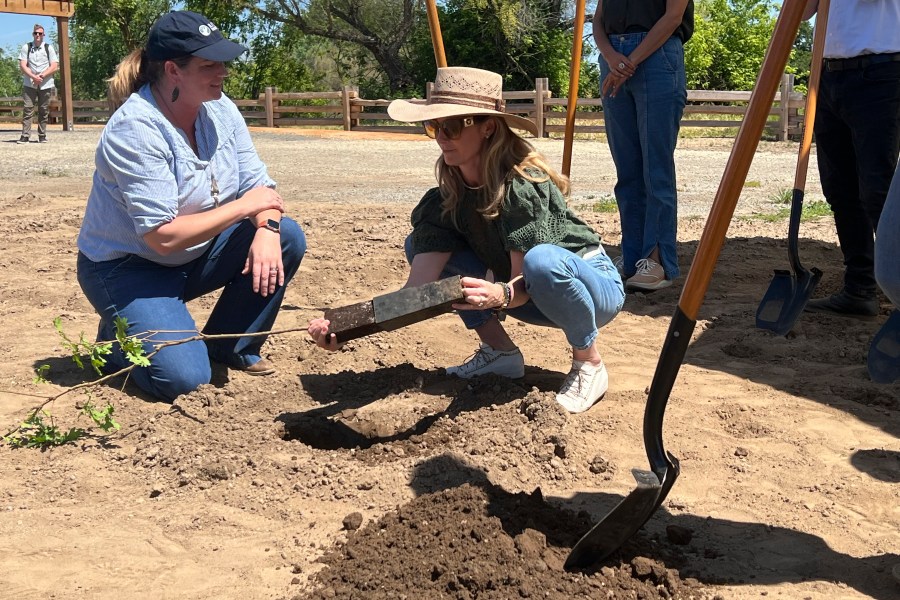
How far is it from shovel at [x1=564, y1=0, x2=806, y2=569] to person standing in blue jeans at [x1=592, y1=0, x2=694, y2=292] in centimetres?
290

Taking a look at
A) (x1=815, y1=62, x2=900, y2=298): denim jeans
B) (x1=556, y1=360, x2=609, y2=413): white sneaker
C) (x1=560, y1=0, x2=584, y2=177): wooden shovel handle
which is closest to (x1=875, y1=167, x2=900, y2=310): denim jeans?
(x1=556, y1=360, x2=609, y2=413): white sneaker

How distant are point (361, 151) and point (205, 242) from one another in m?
14.5

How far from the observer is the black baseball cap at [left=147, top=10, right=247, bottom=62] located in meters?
3.65

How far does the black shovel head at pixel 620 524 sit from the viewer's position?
2.39 meters

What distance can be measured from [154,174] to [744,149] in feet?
7.52

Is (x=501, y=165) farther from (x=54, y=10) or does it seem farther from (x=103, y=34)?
(x=103, y=34)

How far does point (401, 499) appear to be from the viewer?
296 cm

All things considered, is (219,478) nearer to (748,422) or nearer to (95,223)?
(95,223)

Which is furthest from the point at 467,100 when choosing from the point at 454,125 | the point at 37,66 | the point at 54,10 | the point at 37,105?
the point at 54,10

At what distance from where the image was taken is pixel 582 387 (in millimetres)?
3664

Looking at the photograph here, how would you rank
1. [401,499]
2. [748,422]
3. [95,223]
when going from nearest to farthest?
[401,499], [748,422], [95,223]

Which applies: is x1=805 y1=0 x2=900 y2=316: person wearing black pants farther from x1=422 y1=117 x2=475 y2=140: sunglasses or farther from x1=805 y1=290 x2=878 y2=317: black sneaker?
x1=422 y1=117 x2=475 y2=140: sunglasses

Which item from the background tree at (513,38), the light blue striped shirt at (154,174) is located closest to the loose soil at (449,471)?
the light blue striped shirt at (154,174)

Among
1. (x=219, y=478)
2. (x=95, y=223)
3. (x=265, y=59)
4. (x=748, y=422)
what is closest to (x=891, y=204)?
(x=748, y=422)
